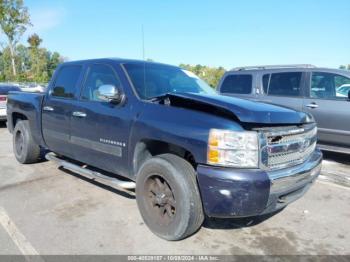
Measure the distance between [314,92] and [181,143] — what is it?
4752 millimetres

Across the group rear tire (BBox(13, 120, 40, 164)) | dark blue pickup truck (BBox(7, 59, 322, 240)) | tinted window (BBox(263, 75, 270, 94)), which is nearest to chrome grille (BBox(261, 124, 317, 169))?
dark blue pickup truck (BBox(7, 59, 322, 240))

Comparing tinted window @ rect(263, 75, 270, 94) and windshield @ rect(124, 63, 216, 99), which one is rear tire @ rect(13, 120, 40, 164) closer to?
windshield @ rect(124, 63, 216, 99)

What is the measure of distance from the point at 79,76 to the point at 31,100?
4.71ft

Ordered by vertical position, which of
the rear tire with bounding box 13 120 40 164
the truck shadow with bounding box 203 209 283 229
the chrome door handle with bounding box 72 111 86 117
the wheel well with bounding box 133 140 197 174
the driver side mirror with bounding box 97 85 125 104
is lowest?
the truck shadow with bounding box 203 209 283 229

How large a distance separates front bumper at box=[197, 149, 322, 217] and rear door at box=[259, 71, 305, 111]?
4.06 metres

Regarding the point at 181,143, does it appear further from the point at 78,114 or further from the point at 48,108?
the point at 48,108

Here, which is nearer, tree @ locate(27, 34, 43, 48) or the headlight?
the headlight

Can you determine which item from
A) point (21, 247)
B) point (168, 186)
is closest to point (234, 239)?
point (168, 186)

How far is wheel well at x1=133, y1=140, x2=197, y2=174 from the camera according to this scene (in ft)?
11.2

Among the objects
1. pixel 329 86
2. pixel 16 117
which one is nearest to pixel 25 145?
pixel 16 117

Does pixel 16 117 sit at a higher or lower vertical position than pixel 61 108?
lower

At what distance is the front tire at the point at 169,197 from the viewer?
3.02 metres

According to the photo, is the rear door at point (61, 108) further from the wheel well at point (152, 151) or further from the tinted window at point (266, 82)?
the tinted window at point (266, 82)

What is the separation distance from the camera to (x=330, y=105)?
21.1 ft
